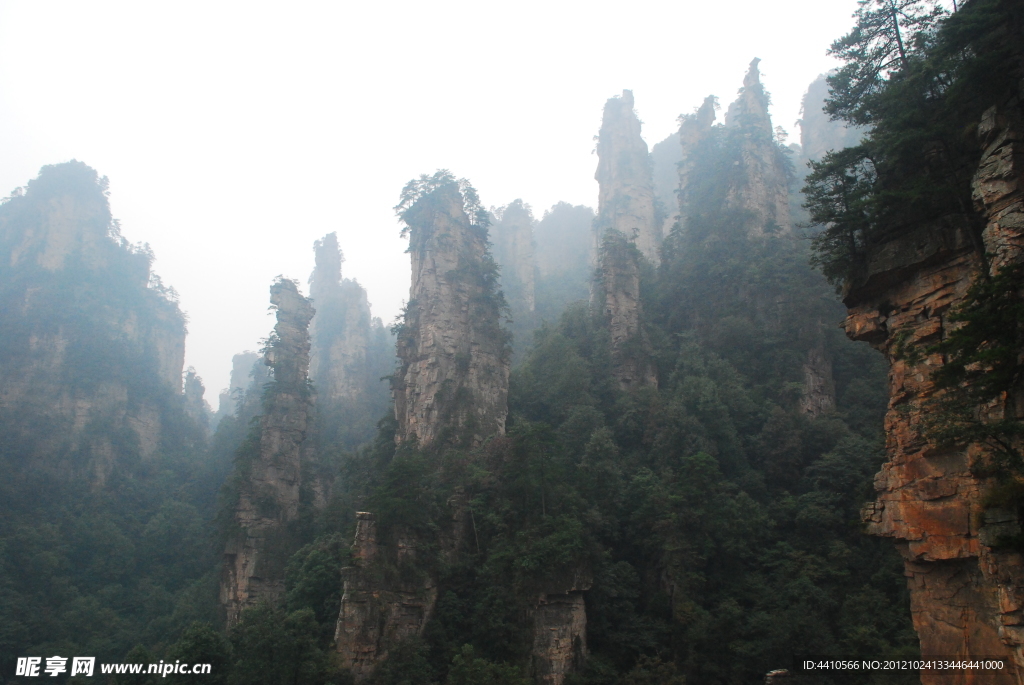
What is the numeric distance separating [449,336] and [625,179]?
29.3m

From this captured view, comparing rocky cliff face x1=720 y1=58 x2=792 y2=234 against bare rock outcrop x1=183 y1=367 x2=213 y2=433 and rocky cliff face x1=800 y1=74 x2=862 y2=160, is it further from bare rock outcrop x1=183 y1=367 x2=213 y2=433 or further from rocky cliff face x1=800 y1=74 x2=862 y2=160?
bare rock outcrop x1=183 y1=367 x2=213 y2=433

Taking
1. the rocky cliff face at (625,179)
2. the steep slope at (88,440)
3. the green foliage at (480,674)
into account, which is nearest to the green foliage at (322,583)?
the green foliage at (480,674)

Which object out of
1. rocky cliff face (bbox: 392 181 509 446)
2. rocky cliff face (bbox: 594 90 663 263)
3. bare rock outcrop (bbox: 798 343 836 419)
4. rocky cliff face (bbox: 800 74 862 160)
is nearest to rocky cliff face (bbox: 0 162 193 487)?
rocky cliff face (bbox: 392 181 509 446)

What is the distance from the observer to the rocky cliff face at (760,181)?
122 feet

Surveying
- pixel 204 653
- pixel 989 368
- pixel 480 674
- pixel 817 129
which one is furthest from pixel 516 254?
pixel 989 368

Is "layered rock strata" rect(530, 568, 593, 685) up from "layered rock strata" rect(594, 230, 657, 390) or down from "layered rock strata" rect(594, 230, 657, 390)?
down

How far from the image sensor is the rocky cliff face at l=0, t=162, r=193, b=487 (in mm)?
38031

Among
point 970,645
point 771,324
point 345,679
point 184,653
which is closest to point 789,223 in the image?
point 771,324

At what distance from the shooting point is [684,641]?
18875 millimetres

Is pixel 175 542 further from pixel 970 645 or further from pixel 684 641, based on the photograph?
pixel 970 645

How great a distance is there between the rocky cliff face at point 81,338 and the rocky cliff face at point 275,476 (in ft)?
48.8

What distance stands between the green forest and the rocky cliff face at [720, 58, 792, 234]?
35 centimetres

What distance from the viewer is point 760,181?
38000 mm

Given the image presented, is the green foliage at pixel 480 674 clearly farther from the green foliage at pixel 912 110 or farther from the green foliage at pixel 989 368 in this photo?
the green foliage at pixel 912 110
